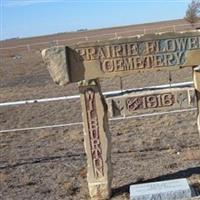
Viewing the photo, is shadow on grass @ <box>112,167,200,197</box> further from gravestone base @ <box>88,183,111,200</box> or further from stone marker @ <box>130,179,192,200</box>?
stone marker @ <box>130,179,192,200</box>

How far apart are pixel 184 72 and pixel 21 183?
12.2m

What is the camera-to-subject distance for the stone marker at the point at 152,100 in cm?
775

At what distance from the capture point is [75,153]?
1024cm

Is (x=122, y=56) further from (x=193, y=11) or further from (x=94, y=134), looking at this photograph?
(x=193, y=11)

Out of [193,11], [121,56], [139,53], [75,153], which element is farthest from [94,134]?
[193,11]

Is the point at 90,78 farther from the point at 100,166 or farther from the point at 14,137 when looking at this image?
the point at 14,137

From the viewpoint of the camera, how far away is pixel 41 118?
14.0m

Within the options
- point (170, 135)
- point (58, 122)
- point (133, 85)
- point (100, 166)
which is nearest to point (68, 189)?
point (100, 166)

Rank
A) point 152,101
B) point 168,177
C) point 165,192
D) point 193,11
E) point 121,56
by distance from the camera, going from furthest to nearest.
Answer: point 193,11, point 168,177, point 152,101, point 121,56, point 165,192

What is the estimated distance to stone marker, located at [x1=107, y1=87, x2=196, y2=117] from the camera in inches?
305

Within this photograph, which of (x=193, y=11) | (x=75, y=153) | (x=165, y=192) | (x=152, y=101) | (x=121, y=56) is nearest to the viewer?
(x=165, y=192)

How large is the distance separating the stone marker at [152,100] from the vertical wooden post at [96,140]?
7.1 inches

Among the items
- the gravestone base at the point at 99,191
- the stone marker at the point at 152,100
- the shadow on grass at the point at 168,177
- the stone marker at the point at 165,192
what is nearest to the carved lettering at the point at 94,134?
the gravestone base at the point at 99,191

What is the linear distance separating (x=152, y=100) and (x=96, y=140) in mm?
894
